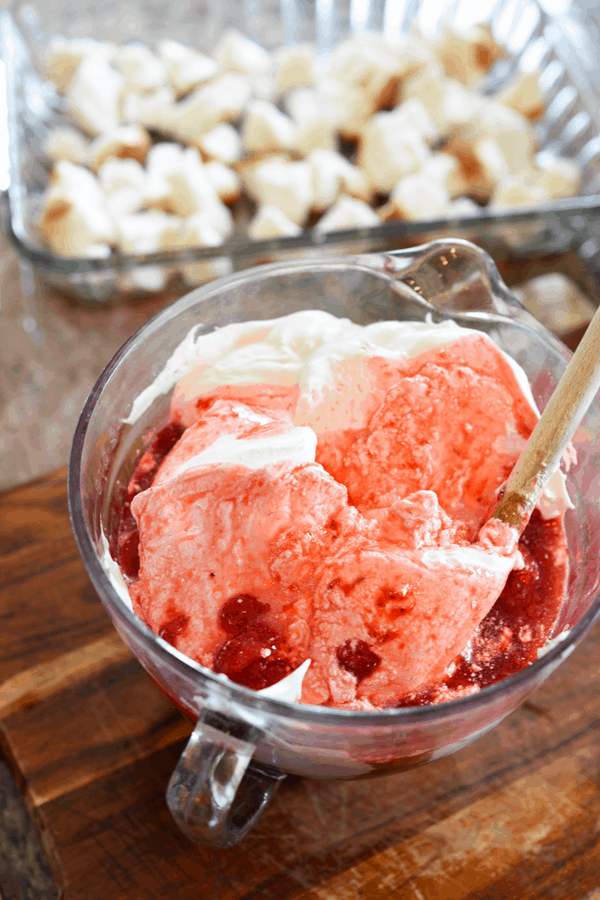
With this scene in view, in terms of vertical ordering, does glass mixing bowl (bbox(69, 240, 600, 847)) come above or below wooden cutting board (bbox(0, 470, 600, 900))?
above

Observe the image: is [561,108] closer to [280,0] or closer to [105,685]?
[280,0]

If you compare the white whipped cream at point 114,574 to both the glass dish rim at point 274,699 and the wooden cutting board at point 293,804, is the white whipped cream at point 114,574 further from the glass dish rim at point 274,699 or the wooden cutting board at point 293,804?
the wooden cutting board at point 293,804

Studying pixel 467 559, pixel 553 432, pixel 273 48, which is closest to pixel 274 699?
pixel 467 559

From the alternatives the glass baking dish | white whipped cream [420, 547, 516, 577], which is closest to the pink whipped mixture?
white whipped cream [420, 547, 516, 577]

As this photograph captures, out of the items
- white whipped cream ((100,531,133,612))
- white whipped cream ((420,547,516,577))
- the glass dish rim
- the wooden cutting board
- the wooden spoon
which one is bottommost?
the wooden cutting board

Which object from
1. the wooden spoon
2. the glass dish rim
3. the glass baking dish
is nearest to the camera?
the glass dish rim

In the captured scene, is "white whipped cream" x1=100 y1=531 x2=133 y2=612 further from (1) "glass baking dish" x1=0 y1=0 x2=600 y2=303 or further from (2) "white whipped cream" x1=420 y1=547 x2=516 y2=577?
(1) "glass baking dish" x1=0 y1=0 x2=600 y2=303

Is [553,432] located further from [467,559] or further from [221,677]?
[221,677]
